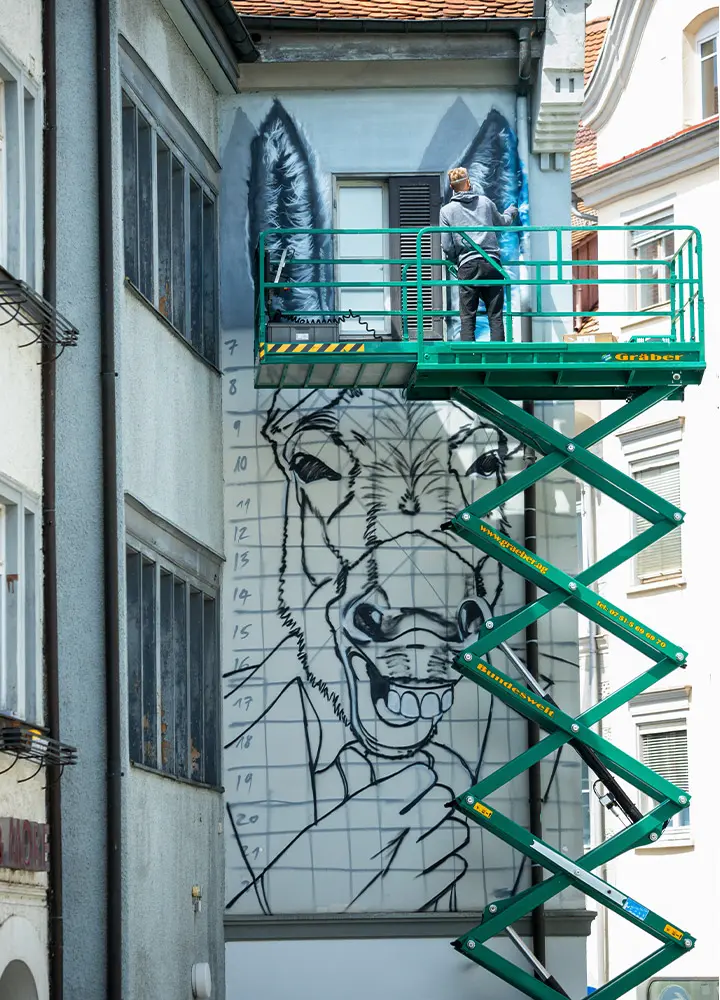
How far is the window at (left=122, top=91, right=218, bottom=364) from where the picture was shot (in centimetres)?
1856

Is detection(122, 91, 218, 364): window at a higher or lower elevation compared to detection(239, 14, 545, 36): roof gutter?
lower

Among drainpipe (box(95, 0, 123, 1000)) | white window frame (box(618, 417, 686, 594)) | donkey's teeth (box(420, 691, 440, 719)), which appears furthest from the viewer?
white window frame (box(618, 417, 686, 594))

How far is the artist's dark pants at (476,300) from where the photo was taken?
20.0 m

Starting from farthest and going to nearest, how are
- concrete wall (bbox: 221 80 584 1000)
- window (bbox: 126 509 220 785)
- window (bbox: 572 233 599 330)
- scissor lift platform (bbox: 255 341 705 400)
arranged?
window (bbox: 572 233 599 330), concrete wall (bbox: 221 80 584 1000), scissor lift platform (bbox: 255 341 705 400), window (bbox: 126 509 220 785)

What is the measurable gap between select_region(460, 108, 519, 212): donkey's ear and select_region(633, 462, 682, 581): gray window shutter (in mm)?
15689

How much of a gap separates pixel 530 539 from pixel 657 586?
16681mm

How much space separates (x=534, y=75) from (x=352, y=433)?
408 cm

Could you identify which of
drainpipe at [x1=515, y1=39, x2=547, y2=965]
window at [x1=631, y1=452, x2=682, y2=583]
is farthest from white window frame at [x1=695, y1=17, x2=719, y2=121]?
drainpipe at [x1=515, y1=39, x2=547, y2=965]

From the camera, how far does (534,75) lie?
864 inches

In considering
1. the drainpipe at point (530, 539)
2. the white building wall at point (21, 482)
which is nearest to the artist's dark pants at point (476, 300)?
the drainpipe at point (530, 539)

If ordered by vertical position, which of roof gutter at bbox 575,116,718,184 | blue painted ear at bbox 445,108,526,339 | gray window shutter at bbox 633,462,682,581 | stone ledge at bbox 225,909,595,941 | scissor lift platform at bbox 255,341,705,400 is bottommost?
stone ledge at bbox 225,909,595,941

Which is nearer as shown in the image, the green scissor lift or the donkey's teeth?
the green scissor lift

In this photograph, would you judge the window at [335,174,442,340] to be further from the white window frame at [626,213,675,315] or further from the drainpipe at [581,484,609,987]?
the drainpipe at [581,484,609,987]

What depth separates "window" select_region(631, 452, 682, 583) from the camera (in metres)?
37.4
